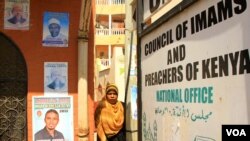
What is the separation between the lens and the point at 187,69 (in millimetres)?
1770

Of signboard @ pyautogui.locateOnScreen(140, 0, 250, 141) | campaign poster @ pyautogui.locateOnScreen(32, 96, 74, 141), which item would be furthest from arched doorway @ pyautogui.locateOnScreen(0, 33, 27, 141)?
signboard @ pyautogui.locateOnScreen(140, 0, 250, 141)

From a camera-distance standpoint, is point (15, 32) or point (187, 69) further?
point (15, 32)

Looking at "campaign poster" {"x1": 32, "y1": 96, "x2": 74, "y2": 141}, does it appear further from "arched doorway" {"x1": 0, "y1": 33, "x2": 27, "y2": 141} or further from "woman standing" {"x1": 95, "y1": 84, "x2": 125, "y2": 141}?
"woman standing" {"x1": 95, "y1": 84, "x2": 125, "y2": 141}

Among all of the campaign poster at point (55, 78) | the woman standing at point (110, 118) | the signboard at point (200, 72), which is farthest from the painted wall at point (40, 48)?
the signboard at point (200, 72)

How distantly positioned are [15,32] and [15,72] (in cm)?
67

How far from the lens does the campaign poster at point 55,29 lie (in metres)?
6.93

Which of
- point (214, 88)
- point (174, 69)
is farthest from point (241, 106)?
point (174, 69)

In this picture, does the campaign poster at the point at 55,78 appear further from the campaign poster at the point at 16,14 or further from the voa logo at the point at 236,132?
the voa logo at the point at 236,132

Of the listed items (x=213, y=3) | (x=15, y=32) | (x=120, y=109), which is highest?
(x=15, y=32)

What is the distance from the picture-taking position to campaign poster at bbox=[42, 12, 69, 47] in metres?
6.93

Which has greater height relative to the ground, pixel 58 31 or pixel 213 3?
pixel 58 31

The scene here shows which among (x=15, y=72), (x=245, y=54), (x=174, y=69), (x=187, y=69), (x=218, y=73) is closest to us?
(x=245, y=54)

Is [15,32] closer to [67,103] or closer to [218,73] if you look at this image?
Result: [67,103]

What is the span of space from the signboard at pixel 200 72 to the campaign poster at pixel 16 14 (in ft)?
16.1
